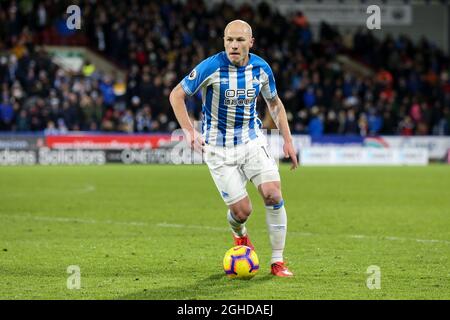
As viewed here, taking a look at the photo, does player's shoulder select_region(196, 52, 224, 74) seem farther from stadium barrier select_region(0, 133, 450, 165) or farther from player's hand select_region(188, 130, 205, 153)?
stadium barrier select_region(0, 133, 450, 165)

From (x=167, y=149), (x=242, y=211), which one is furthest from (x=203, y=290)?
(x=167, y=149)

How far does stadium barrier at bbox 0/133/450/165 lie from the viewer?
101ft

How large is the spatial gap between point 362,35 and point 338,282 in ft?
108

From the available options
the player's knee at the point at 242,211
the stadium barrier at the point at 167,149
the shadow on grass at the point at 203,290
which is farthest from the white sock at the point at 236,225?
the stadium barrier at the point at 167,149

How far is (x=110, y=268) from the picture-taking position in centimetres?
959

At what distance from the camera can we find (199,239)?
40.5 ft

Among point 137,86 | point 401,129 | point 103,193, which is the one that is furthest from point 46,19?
point 103,193

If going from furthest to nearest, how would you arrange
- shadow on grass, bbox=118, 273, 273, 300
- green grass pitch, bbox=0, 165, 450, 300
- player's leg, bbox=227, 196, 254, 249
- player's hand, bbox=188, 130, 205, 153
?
player's leg, bbox=227, 196, 254, 249 → player's hand, bbox=188, 130, 205, 153 → green grass pitch, bbox=0, 165, 450, 300 → shadow on grass, bbox=118, 273, 273, 300

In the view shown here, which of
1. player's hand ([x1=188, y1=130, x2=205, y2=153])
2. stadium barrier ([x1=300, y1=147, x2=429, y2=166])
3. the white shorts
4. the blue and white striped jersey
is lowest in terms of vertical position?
stadium barrier ([x1=300, y1=147, x2=429, y2=166])

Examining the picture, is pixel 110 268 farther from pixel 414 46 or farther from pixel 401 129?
pixel 414 46

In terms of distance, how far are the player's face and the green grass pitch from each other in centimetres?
209

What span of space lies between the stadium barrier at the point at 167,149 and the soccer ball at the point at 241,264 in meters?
21.7

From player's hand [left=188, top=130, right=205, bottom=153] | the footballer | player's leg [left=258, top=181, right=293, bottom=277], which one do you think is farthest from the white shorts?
player's hand [left=188, top=130, right=205, bottom=153]

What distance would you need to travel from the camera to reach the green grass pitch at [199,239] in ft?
27.5
